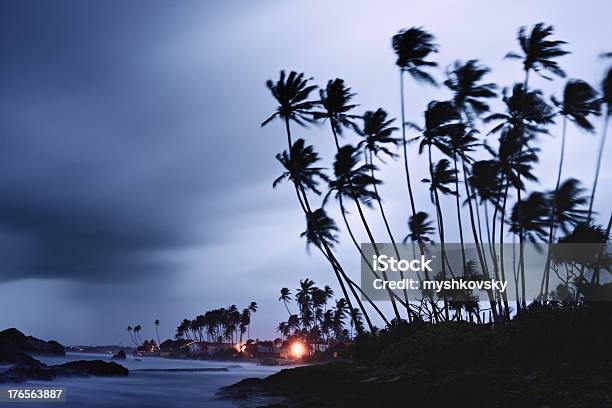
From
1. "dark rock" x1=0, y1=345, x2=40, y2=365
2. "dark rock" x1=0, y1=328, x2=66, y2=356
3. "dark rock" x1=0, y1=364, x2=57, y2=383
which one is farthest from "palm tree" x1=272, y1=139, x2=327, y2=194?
"dark rock" x1=0, y1=328, x2=66, y2=356

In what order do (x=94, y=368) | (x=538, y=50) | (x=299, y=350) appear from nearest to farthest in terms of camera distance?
(x=538, y=50) < (x=94, y=368) < (x=299, y=350)

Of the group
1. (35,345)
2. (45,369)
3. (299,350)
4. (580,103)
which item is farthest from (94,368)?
(35,345)

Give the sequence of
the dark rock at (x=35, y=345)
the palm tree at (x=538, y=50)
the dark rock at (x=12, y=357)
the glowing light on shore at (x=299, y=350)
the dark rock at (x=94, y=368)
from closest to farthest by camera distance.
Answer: the palm tree at (x=538, y=50)
the dark rock at (x=94, y=368)
the dark rock at (x=12, y=357)
the dark rock at (x=35, y=345)
the glowing light on shore at (x=299, y=350)

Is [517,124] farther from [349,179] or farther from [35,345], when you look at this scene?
[35,345]

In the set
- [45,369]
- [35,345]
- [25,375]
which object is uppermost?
[25,375]

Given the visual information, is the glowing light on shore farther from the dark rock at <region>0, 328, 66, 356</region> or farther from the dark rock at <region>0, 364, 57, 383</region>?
the dark rock at <region>0, 364, 57, 383</region>

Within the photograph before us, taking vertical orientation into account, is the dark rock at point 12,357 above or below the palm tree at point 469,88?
below

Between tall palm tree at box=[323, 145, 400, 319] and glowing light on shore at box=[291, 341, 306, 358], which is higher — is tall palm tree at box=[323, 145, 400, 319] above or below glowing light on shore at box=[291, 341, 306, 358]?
above

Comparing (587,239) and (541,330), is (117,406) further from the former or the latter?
(587,239)

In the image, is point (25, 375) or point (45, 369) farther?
point (45, 369)

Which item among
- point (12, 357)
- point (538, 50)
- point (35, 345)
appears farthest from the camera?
point (35, 345)

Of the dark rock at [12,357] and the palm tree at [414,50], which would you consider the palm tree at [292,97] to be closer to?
the palm tree at [414,50]

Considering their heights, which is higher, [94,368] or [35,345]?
[94,368]

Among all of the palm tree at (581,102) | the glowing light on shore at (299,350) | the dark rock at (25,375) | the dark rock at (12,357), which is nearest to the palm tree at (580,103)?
the palm tree at (581,102)
